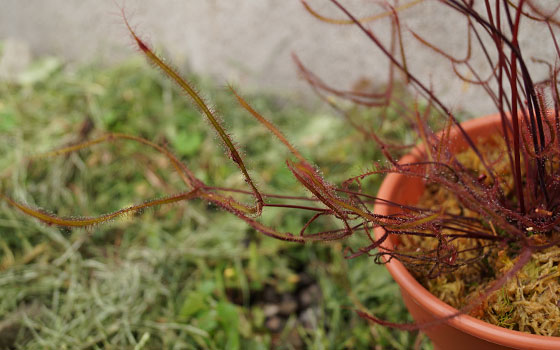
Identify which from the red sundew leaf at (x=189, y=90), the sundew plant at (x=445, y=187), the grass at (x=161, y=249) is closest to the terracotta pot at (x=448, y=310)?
the sundew plant at (x=445, y=187)

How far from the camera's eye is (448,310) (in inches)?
24.9

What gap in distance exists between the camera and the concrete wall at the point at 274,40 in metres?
1.29

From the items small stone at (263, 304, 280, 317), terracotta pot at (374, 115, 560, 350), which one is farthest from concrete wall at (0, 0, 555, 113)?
small stone at (263, 304, 280, 317)

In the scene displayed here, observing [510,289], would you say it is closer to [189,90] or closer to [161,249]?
[189,90]

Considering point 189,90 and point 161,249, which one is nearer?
point 189,90

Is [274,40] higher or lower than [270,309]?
higher

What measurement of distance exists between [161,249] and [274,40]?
32.2 inches

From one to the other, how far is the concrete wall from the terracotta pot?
1.43 feet

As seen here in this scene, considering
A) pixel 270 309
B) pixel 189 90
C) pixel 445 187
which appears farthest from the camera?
pixel 270 309

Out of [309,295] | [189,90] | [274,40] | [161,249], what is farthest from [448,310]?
[274,40]

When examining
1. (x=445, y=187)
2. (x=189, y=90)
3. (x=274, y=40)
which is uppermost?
(x=274, y=40)

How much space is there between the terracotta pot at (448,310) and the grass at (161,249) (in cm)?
16

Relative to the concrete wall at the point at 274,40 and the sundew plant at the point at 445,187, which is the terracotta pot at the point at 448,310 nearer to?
the sundew plant at the point at 445,187

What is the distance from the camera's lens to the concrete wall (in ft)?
4.24
